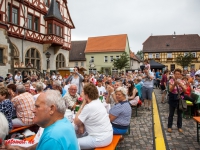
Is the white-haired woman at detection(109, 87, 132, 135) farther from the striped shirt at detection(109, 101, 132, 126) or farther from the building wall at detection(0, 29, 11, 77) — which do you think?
the building wall at detection(0, 29, 11, 77)

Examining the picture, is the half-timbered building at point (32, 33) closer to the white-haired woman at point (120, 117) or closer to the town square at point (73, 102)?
the town square at point (73, 102)

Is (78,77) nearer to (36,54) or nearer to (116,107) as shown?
(116,107)

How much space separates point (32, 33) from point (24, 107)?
18.5m

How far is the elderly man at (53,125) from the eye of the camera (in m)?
1.64

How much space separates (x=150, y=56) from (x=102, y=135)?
1845 inches

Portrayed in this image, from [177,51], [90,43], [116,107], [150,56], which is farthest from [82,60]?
[116,107]

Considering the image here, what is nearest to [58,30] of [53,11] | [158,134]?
[53,11]

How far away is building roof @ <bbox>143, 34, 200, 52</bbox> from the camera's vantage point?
4681cm

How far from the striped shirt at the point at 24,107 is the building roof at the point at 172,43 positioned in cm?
4564

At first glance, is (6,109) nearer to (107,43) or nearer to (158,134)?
(158,134)

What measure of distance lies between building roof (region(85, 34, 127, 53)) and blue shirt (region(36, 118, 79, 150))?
146 ft

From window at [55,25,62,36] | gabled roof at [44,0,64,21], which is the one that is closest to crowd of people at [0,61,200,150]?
gabled roof at [44,0,64,21]

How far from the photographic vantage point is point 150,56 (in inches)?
1897

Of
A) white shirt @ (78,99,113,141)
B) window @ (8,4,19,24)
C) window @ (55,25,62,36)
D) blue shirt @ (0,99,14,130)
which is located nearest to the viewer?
white shirt @ (78,99,113,141)
